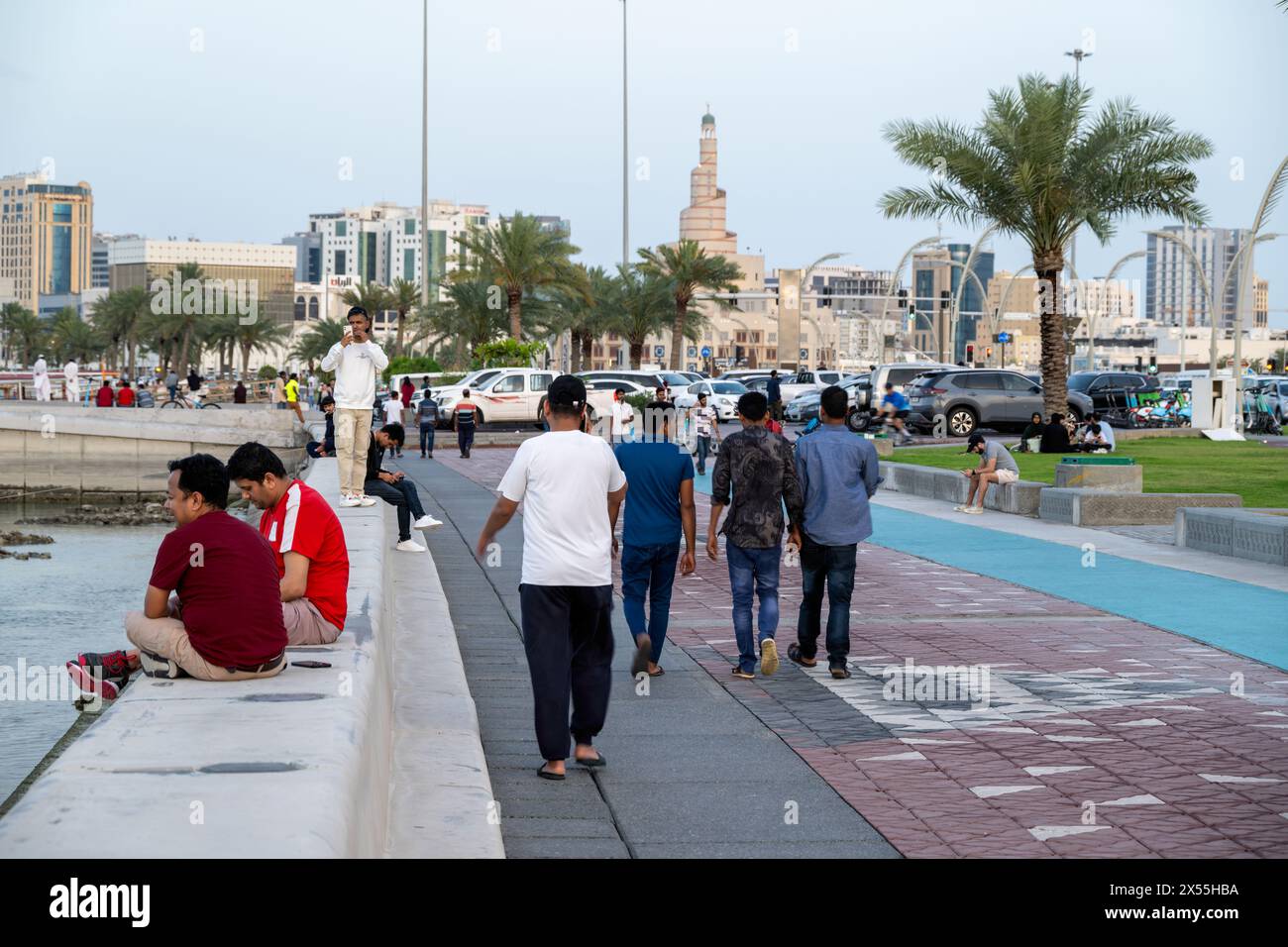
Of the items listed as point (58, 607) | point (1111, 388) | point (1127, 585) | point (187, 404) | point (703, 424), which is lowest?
point (58, 607)

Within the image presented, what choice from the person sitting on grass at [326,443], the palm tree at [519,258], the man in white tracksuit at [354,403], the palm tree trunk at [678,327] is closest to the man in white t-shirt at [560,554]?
the man in white tracksuit at [354,403]

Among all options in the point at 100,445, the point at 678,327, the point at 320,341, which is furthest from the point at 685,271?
the point at 320,341

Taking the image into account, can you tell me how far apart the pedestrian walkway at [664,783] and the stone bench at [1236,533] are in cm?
749

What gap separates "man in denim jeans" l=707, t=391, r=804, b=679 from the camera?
9297 mm

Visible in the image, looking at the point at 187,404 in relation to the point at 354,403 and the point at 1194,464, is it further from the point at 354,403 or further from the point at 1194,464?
the point at 354,403

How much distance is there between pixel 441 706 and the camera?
26.3 ft

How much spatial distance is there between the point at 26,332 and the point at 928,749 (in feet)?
438

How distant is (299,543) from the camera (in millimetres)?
7574

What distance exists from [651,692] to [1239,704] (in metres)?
3.18

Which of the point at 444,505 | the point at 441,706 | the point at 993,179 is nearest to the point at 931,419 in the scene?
the point at 993,179

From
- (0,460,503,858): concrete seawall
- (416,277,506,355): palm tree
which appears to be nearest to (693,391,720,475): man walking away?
(0,460,503,858): concrete seawall

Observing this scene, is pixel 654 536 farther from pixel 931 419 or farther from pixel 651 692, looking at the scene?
pixel 931 419

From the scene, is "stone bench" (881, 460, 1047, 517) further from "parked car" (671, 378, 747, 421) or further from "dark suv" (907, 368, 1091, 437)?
"parked car" (671, 378, 747, 421)

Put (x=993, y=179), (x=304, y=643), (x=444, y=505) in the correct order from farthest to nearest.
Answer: (x=993, y=179) < (x=444, y=505) < (x=304, y=643)
